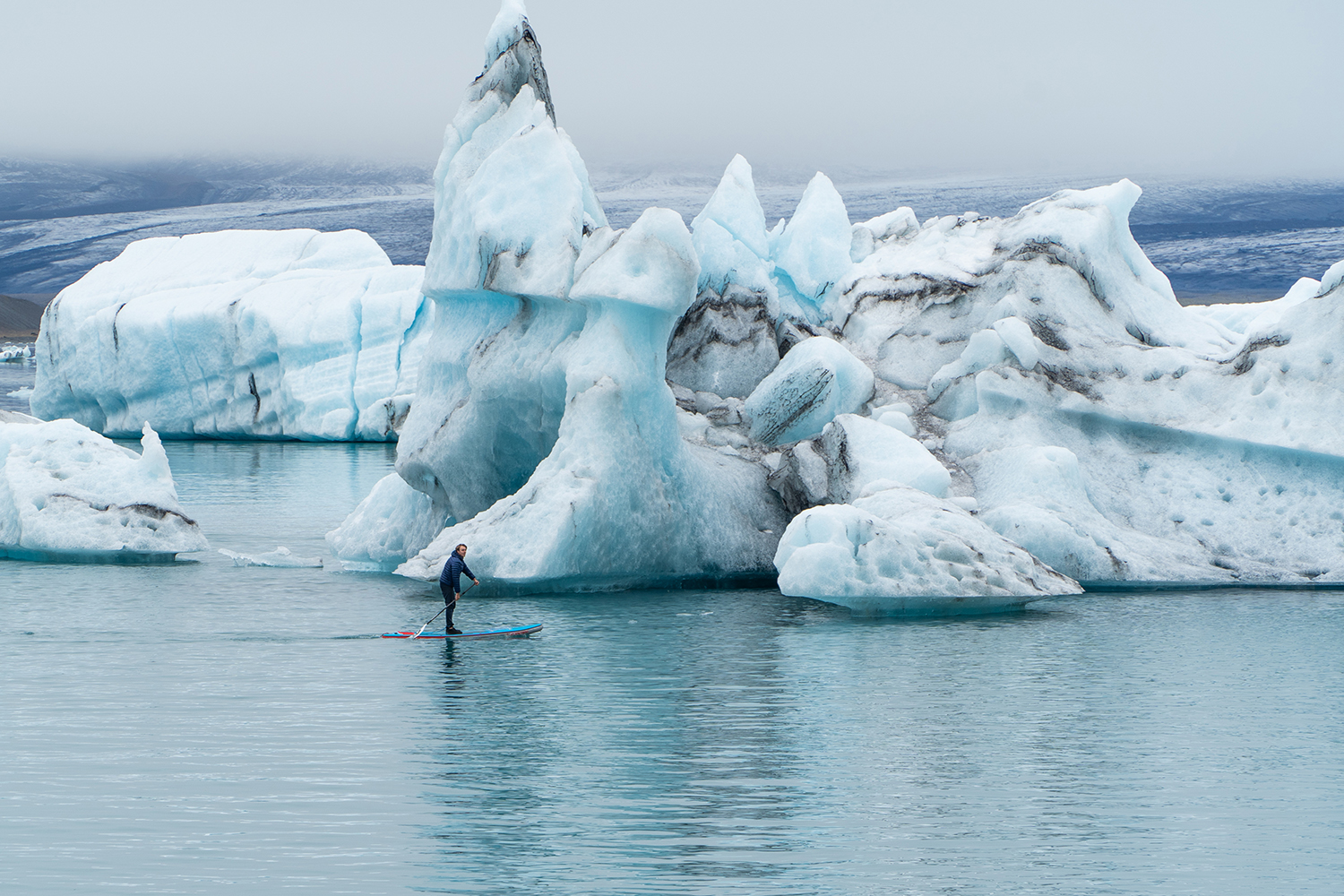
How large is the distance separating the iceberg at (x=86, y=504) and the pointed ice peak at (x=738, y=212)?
8.22 m

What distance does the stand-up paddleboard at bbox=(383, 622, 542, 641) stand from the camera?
12422 millimetres

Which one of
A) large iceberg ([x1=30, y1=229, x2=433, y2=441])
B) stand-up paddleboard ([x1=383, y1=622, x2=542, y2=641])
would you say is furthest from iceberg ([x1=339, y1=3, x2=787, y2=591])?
large iceberg ([x1=30, y1=229, x2=433, y2=441])

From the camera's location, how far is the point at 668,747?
28.8 ft

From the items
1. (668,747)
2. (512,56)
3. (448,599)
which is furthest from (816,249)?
(668,747)

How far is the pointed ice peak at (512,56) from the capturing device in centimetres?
1777

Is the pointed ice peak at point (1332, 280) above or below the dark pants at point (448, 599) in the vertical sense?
above

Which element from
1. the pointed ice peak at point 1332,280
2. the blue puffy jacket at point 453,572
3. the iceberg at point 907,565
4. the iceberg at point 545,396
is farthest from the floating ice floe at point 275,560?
the pointed ice peak at point 1332,280

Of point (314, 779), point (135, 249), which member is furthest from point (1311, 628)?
point (135, 249)

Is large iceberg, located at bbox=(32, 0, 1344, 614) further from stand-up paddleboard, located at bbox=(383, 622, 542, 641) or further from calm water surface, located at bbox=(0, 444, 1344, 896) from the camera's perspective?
stand-up paddleboard, located at bbox=(383, 622, 542, 641)

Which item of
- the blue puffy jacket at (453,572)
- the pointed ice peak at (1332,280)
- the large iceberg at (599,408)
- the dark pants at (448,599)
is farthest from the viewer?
the pointed ice peak at (1332,280)

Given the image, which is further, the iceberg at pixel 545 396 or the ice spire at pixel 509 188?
the ice spire at pixel 509 188

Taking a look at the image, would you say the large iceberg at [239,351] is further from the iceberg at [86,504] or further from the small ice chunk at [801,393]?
the small ice chunk at [801,393]

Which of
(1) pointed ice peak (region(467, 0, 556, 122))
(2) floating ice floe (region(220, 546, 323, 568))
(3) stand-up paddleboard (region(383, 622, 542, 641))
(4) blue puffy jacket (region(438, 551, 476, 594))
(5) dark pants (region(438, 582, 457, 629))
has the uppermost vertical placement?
(1) pointed ice peak (region(467, 0, 556, 122))

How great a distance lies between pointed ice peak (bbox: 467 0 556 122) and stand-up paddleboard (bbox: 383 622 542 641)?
299 inches
